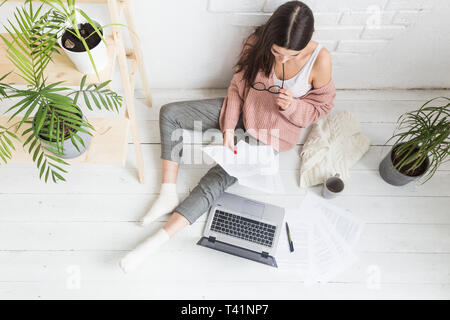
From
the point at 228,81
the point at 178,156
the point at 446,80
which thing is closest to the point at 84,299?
the point at 178,156

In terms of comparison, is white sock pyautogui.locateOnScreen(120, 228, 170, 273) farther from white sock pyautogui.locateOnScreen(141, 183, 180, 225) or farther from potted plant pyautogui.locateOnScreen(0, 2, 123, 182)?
potted plant pyautogui.locateOnScreen(0, 2, 123, 182)

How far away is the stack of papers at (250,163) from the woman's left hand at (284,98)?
0.87 ft

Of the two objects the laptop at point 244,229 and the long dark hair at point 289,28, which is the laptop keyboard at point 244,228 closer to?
the laptop at point 244,229

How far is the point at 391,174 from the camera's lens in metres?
1.52

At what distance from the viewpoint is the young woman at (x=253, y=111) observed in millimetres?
1253

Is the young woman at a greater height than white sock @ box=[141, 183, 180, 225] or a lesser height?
greater

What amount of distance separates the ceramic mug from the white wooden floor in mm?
87

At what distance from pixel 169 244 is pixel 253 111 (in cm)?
65

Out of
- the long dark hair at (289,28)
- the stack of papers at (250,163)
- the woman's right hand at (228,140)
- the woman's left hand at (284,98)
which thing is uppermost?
the long dark hair at (289,28)

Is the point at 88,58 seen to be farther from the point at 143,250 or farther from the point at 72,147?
the point at 143,250

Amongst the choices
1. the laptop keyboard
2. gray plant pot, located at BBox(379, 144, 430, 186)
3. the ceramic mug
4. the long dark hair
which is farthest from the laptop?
the long dark hair

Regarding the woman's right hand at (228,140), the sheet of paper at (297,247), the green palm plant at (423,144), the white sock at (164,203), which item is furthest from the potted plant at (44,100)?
the green palm plant at (423,144)

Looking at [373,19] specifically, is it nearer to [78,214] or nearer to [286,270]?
[286,270]

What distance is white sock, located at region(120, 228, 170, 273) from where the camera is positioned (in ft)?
4.42
